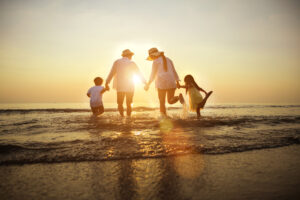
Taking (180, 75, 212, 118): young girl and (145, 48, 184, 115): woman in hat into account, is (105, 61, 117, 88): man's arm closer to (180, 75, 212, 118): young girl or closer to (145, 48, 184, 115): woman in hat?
(145, 48, 184, 115): woman in hat

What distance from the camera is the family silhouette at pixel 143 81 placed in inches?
271

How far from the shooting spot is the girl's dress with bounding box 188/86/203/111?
7469 mm

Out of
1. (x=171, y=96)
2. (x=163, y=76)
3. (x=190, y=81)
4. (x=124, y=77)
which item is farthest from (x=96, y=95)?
(x=190, y=81)

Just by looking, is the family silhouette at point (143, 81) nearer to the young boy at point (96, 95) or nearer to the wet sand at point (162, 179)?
the young boy at point (96, 95)

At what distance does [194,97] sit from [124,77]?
3133 millimetres

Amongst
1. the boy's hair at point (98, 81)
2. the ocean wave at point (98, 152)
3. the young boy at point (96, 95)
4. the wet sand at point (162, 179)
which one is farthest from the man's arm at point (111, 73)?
the wet sand at point (162, 179)

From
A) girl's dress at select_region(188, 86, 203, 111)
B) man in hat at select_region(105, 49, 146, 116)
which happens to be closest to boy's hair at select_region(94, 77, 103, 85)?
man in hat at select_region(105, 49, 146, 116)

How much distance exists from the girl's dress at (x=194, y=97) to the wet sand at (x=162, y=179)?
560 cm

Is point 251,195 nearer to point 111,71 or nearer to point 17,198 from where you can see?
point 17,198

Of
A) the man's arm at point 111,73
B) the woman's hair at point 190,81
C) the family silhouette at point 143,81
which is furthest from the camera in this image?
the man's arm at point 111,73

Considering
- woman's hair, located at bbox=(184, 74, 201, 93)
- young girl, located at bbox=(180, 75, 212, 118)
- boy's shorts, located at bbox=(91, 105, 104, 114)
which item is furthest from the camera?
boy's shorts, located at bbox=(91, 105, 104, 114)

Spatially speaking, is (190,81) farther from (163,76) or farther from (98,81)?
(98,81)

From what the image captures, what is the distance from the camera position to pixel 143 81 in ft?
25.7

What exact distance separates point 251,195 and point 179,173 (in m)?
0.54
